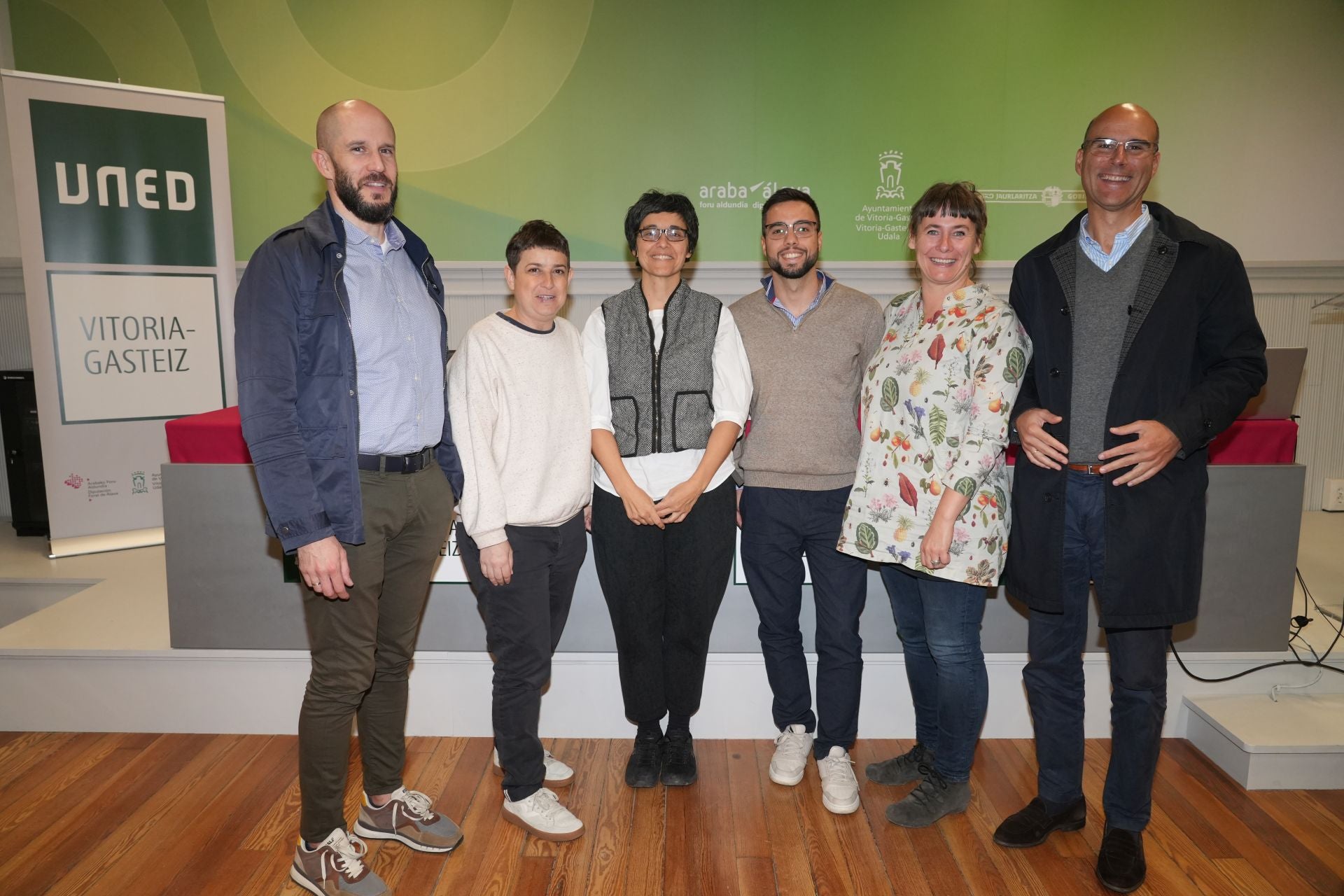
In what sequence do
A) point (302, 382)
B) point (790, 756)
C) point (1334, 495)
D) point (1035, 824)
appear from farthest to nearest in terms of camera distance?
point (1334, 495) → point (790, 756) → point (1035, 824) → point (302, 382)

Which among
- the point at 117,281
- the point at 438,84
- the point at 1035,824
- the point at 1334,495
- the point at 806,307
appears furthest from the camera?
the point at 1334,495

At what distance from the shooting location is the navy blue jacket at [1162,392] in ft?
6.03

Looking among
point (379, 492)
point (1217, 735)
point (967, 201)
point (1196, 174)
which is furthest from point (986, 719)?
point (1196, 174)

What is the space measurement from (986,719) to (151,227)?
4.40 m

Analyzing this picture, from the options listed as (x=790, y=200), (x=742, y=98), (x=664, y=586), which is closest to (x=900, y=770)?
(x=664, y=586)

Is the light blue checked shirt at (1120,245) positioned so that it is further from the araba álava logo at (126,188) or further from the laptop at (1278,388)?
the araba álava logo at (126,188)

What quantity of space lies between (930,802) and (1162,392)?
3.99 feet

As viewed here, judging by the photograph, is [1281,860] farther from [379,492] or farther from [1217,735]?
[379,492]

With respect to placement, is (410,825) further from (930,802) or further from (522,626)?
(930,802)

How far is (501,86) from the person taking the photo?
4.71m

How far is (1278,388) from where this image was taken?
2.75 meters

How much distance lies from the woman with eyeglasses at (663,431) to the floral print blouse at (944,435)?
36cm

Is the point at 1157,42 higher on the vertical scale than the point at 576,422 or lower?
higher

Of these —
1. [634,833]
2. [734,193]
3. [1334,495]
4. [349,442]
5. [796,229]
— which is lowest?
[634,833]
